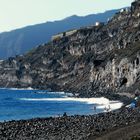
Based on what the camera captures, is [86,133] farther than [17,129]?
No

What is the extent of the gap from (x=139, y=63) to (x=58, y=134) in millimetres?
106886

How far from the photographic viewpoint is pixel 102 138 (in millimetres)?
50406

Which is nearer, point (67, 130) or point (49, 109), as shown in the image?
point (67, 130)

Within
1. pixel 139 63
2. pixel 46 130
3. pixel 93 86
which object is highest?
pixel 46 130

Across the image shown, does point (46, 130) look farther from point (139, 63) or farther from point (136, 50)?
point (136, 50)

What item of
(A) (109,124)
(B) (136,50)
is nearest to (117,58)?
(B) (136,50)

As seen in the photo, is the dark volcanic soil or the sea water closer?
the dark volcanic soil

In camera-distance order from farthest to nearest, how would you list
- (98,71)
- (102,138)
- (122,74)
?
(98,71)
(122,74)
(102,138)

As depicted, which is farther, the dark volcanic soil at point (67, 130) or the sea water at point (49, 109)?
the sea water at point (49, 109)

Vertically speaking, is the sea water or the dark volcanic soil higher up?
the dark volcanic soil

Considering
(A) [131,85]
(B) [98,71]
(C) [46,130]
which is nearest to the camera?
(C) [46,130]

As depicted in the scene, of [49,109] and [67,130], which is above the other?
[67,130]

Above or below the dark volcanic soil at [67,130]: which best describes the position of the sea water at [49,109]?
below

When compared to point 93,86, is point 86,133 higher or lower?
higher
